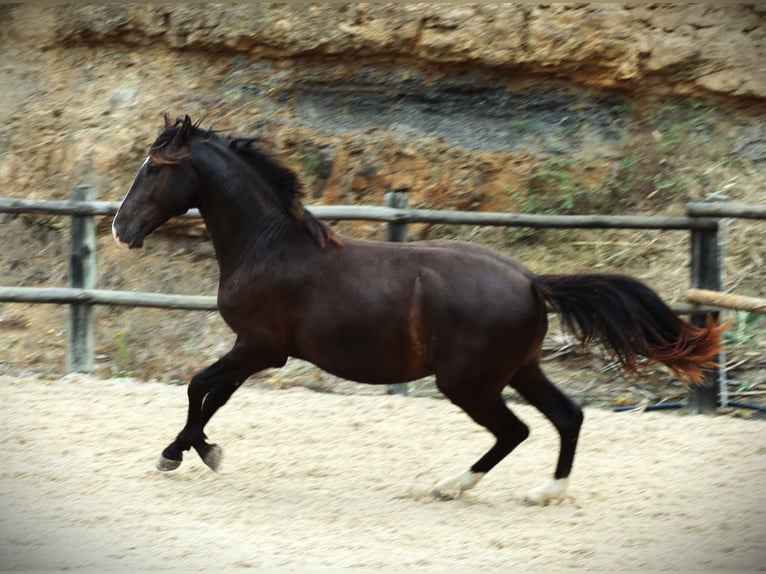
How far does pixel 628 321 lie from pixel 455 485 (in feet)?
3.81

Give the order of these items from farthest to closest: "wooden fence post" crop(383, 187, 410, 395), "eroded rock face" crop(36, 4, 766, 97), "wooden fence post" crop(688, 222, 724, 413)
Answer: "eroded rock face" crop(36, 4, 766, 97), "wooden fence post" crop(383, 187, 410, 395), "wooden fence post" crop(688, 222, 724, 413)

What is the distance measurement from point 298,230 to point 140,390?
2308 millimetres

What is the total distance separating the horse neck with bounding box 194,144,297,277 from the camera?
5.27 metres

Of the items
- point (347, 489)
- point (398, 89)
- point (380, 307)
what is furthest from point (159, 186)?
point (398, 89)

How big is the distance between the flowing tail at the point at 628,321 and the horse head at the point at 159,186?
189 cm

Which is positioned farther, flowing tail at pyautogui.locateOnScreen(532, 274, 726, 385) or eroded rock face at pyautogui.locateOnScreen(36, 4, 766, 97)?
eroded rock face at pyautogui.locateOnScreen(36, 4, 766, 97)

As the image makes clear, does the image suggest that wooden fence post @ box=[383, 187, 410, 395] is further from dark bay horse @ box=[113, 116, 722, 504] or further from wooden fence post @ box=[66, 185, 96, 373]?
wooden fence post @ box=[66, 185, 96, 373]

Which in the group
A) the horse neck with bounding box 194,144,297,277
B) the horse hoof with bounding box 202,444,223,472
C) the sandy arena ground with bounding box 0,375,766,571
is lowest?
the sandy arena ground with bounding box 0,375,766,571

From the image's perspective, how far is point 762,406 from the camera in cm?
667

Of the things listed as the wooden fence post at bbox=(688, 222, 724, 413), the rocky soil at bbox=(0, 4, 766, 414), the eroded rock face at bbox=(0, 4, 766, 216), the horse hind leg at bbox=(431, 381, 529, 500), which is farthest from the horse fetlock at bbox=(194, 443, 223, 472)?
the eroded rock face at bbox=(0, 4, 766, 216)

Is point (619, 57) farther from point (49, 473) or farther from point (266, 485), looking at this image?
point (49, 473)

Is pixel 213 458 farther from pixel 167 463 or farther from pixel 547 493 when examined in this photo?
pixel 547 493

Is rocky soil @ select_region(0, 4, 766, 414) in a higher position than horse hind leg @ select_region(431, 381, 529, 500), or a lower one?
higher

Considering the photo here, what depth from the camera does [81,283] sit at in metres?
7.44
